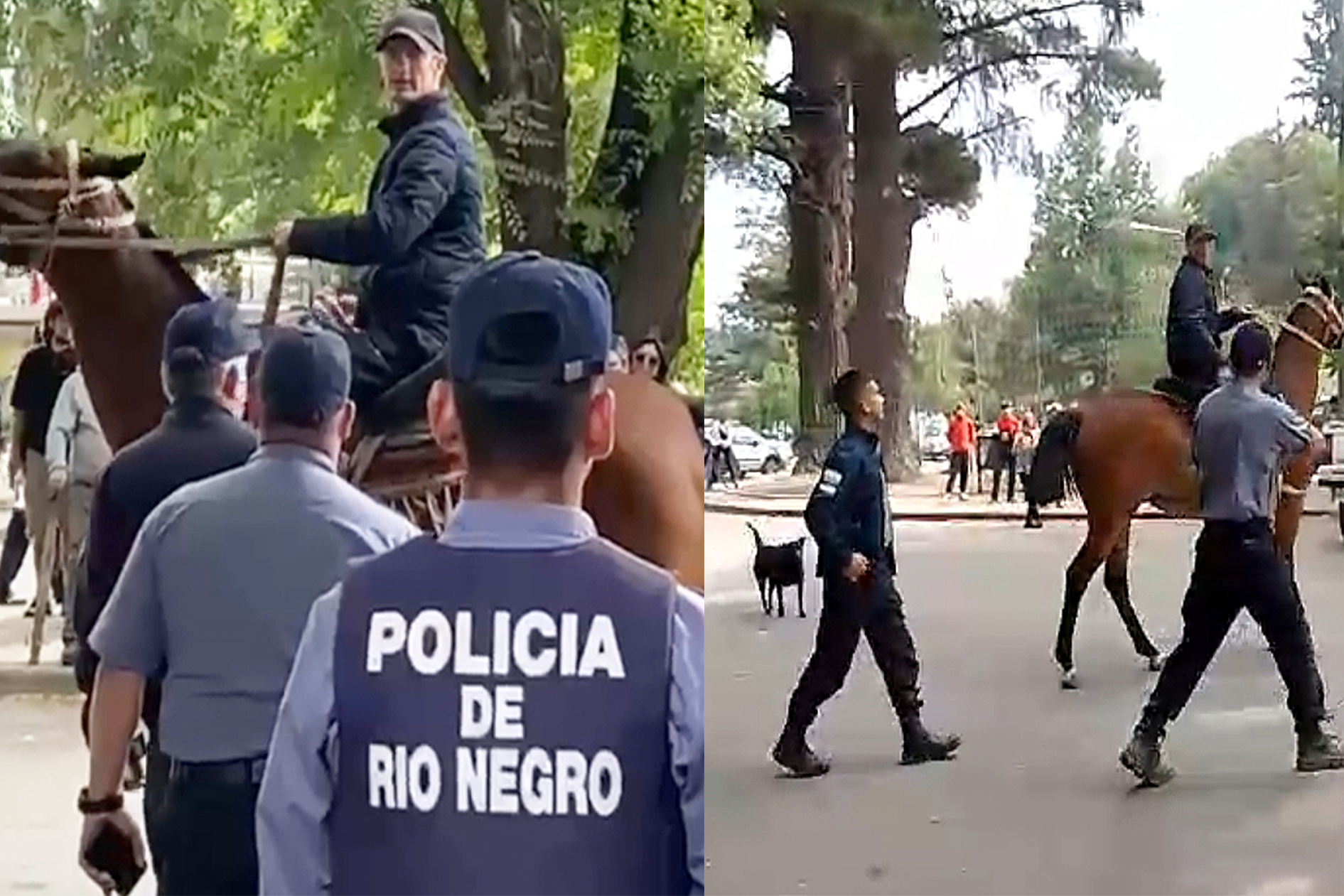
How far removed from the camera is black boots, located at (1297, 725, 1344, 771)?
7.24 ft

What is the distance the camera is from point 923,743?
222cm

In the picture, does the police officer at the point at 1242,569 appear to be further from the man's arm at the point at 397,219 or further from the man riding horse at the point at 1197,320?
the man's arm at the point at 397,219

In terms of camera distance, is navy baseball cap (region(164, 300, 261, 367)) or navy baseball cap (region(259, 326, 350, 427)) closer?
navy baseball cap (region(259, 326, 350, 427))

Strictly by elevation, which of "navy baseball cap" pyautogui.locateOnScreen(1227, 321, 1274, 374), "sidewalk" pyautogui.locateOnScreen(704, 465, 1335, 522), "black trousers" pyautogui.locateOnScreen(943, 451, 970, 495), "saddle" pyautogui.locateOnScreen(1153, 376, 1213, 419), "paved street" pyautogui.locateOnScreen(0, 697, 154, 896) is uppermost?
"navy baseball cap" pyautogui.locateOnScreen(1227, 321, 1274, 374)

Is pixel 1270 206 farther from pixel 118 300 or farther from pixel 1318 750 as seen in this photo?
pixel 118 300

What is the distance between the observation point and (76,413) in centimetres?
255

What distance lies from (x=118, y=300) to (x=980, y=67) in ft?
3.76

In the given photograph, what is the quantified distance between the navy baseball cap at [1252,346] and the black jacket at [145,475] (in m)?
1.15

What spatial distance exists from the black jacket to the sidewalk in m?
0.57

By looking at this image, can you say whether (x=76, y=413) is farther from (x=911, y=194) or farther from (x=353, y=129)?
(x=911, y=194)

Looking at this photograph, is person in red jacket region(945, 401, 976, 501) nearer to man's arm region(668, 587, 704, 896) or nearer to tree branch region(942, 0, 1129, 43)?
tree branch region(942, 0, 1129, 43)

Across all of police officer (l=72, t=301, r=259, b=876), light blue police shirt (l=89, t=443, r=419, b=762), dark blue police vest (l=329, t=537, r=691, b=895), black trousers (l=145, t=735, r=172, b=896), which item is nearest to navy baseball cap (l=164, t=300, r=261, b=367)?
police officer (l=72, t=301, r=259, b=876)

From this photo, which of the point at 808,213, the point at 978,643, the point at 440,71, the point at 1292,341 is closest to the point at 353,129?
the point at 440,71

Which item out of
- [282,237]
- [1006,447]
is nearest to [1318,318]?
[1006,447]
